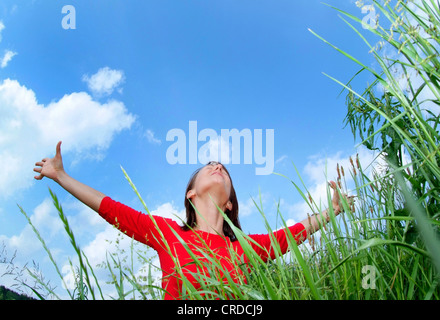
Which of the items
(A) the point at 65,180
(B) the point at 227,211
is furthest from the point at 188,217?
(A) the point at 65,180

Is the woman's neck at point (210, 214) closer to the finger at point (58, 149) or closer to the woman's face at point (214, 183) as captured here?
the woman's face at point (214, 183)

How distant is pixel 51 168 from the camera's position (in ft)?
8.36

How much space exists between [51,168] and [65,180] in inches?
4.2

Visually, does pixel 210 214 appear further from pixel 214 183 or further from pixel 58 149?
pixel 58 149

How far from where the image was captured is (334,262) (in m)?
1.27

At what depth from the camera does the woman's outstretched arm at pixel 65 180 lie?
8.33ft

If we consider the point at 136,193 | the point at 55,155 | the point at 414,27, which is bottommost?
the point at 136,193

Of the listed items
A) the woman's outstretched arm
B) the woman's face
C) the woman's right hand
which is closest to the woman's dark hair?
the woman's face

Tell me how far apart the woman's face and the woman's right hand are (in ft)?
3.00
